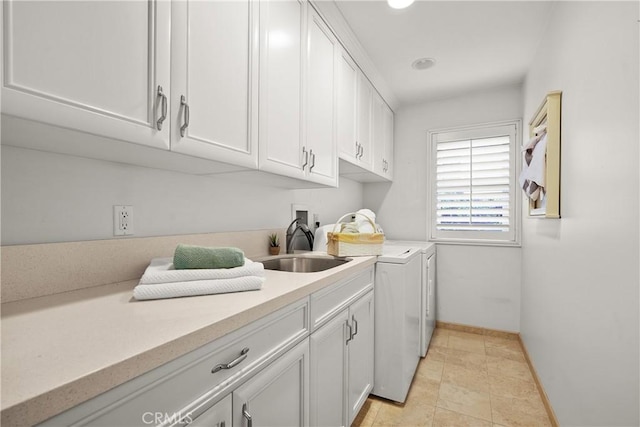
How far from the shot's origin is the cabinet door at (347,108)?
80.0 inches

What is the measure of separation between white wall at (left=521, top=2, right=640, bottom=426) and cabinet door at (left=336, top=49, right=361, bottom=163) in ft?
4.07

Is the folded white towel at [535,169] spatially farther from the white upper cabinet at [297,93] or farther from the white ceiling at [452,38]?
the white upper cabinet at [297,93]

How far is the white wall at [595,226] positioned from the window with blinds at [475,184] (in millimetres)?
1086

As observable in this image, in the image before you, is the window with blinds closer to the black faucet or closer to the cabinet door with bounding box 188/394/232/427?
the black faucet

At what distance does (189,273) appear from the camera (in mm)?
916

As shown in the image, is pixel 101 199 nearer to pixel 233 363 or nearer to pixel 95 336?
pixel 95 336

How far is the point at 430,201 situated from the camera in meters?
3.23

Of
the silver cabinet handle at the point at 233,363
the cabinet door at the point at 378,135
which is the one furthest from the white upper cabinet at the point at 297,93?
the cabinet door at the point at 378,135

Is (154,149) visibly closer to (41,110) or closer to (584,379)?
(41,110)

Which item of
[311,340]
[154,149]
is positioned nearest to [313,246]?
[311,340]

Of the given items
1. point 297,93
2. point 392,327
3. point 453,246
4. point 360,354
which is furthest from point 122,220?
point 453,246

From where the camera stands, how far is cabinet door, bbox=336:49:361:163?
203 centimetres

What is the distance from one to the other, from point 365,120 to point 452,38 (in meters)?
0.82

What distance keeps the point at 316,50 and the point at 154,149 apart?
120 cm
